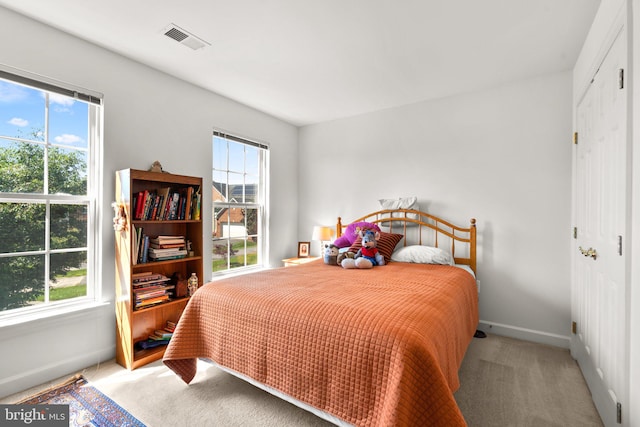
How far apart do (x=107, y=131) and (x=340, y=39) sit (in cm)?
199

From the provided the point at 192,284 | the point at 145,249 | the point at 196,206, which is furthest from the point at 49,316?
the point at 196,206

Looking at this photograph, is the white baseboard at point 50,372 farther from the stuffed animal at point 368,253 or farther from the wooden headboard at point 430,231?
the wooden headboard at point 430,231

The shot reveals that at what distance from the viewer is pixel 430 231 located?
11.2 feet

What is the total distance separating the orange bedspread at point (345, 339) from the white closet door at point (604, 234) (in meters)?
0.71

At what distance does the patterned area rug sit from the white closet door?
8.36 ft

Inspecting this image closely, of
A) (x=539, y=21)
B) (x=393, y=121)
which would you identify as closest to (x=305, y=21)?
(x=539, y=21)

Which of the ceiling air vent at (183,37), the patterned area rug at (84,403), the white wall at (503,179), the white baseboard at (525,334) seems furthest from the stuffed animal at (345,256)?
the ceiling air vent at (183,37)

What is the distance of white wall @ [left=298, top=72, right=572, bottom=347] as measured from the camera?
280cm

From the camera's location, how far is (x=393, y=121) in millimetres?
3725

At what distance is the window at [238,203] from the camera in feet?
11.5

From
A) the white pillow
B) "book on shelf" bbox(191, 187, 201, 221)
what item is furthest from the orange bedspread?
"book on shelf" bbox(191, 187, 201, 221)

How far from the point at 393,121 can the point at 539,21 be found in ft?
5.77

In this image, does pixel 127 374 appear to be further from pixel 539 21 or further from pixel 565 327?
pixel 539 21

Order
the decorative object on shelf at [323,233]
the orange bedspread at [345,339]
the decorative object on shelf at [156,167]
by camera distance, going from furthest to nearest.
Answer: the decorative object on shelf at [323,233] → the decorative object on shelf at [156,167] → the orange bedspread at [345,339]
